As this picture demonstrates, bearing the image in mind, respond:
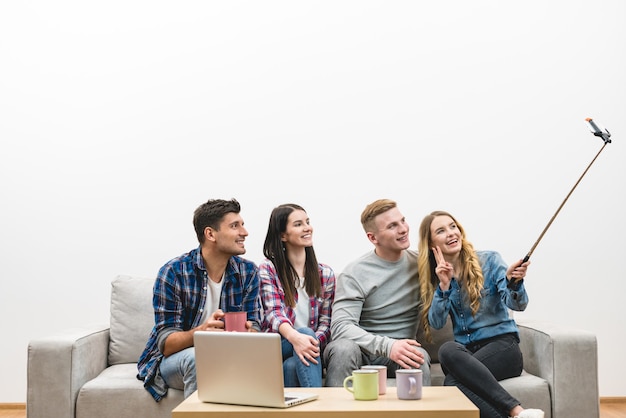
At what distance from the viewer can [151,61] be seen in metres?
4.23

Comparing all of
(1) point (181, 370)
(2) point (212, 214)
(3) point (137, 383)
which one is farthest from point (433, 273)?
(3) point (137, 383)

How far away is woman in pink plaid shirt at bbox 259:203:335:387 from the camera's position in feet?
10.6

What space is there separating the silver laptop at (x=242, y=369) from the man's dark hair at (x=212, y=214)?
963 millimetres

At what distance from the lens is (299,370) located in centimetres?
290

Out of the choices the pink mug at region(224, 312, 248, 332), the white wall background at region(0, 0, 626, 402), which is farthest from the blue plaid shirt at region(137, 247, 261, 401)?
the white wall background at region(0, 0, 626, 402)

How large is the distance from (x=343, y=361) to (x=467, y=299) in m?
0.59

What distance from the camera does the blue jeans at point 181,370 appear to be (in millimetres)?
2865

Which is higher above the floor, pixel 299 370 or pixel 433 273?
pixel 433 273

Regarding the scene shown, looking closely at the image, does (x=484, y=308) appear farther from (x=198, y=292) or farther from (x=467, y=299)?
(x=198, y=292)

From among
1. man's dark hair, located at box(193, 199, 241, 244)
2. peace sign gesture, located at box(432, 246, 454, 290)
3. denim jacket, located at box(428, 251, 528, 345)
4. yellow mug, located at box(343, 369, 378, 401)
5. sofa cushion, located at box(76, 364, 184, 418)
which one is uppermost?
man's dark hair, located at box(193, 199, 241, 244)

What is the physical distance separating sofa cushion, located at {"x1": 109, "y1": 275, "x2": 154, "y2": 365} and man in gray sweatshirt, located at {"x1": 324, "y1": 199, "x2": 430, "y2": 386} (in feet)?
2.82

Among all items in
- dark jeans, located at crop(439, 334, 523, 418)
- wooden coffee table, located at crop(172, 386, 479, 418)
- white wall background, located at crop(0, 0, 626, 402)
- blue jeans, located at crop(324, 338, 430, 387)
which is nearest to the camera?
wooden coffee table, located at crop(172, 386, 479, 418)

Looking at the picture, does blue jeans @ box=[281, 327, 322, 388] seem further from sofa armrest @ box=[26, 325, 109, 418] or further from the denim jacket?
sofa armrest @ box=[26, 325, 109, 418]

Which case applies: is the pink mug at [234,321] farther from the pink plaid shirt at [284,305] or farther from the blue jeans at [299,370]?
the pink plaid shirt at [284,305]
